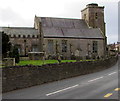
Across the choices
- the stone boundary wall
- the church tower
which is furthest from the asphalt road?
the church tower

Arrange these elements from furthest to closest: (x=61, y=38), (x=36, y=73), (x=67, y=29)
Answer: (x=67, y=29), (x=61, y=38), (x=36, y=73)

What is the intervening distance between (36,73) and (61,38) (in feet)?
146

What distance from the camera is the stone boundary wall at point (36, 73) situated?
15.5 m

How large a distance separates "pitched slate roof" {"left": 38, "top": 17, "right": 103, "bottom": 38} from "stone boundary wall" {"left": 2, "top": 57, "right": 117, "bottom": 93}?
117ft

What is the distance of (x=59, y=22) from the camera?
232 feet

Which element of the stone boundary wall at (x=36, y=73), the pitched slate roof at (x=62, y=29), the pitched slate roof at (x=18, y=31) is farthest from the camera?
the pitched slate roof at (x=62, y=29)

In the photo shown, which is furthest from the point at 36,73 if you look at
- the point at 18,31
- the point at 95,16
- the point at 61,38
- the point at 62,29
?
the point at 95,16

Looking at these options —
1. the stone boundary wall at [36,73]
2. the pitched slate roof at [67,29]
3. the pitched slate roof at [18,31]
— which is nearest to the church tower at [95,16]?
the pitched slate roof at [67,29]

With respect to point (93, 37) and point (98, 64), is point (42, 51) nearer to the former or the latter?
point (93, 37)

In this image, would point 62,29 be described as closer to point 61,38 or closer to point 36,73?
point 61,38

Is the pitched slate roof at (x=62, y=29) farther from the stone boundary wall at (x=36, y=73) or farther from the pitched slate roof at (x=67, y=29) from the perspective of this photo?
the stone boundary wall at (x=36, y=73)

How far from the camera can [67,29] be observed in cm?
6675

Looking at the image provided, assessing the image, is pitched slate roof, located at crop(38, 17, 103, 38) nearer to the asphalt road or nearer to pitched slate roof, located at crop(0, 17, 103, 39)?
pitched slate roof, located at crop(0, 17, 103, 39)

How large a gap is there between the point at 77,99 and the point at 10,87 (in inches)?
232
